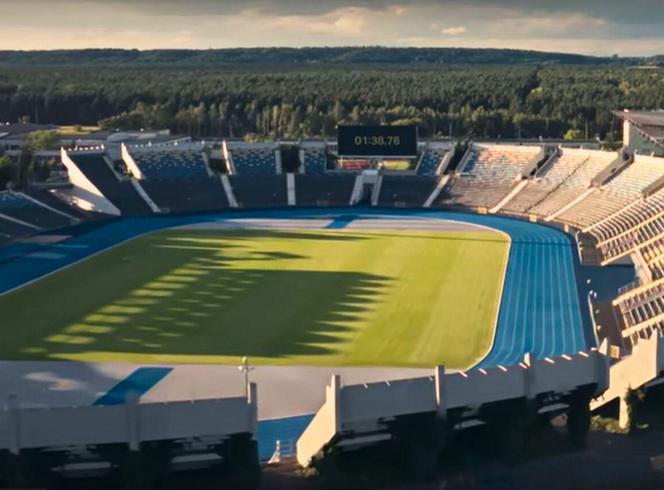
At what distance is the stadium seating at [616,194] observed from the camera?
5388 cm

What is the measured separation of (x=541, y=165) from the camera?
64.6 m

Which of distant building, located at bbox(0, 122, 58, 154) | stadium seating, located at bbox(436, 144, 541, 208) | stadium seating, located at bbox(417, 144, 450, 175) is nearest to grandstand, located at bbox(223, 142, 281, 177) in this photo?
stadium seating, located at bbox(417, 144, 450, 175)

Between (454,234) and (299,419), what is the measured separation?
30463 mm

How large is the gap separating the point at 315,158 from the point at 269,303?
32.6 metres

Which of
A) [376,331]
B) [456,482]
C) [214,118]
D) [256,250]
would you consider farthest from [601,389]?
[214,118]

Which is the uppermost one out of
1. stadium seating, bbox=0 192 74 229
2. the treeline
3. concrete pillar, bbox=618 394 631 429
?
the treeline

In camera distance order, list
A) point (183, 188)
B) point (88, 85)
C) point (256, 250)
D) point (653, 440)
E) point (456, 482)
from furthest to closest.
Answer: point (88, 85) → point (183, 188) → point (256, 250) → point (653, 440) → point (456, 482)

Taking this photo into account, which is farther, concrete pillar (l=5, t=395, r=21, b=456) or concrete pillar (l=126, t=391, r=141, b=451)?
concrete pillar (l=126, t=391, r=141, b=451)

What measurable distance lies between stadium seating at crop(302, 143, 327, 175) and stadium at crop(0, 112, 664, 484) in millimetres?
123

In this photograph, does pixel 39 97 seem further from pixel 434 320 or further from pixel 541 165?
pixel 434 320

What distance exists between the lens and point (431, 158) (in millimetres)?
68250

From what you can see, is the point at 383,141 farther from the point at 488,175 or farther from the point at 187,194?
the point at 187,194

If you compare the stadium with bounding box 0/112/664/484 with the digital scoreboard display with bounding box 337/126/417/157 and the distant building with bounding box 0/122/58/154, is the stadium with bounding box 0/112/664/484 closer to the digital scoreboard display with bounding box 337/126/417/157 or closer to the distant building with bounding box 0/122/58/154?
the digital scoreboard display with bounding box 337/126/417/157

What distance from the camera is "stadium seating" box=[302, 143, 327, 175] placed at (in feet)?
222
